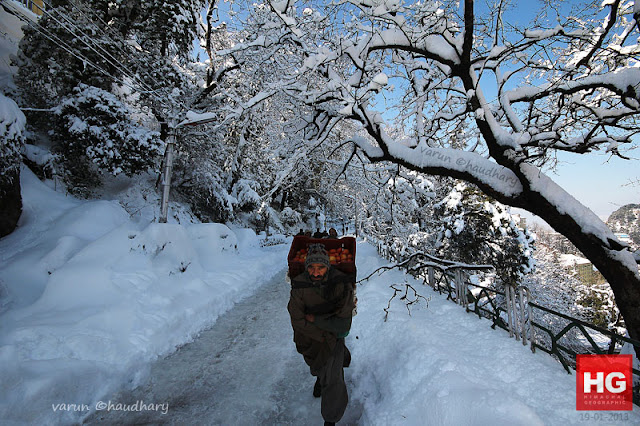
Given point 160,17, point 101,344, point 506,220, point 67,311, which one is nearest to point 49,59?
point 160,17

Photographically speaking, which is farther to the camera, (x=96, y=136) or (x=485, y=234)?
(x=485, y=234)

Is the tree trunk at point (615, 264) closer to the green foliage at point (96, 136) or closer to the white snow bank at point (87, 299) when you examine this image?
the white snow bank at point (87, 299)

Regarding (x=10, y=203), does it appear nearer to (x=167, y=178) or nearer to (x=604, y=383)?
(x=167, y=178)

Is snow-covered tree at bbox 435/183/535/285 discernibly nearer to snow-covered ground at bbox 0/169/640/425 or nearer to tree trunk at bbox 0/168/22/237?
snow-covered ground at bbox 0/169/640/425

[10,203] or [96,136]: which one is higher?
[96,136]

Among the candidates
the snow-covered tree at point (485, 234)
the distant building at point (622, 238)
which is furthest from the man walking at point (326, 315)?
the snow-covered tree at point (485, 234)

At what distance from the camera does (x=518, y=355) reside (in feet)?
11.9

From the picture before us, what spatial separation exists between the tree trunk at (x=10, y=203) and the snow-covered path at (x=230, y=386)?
6.44 m

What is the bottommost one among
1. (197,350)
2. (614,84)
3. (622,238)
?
(197,350)

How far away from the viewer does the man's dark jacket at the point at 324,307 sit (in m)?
2.93

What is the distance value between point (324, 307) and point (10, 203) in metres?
→ 9.53

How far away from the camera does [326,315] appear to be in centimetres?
296

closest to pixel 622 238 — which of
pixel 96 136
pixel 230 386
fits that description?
pixel 230 386

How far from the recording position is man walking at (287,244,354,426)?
9.61 feet
